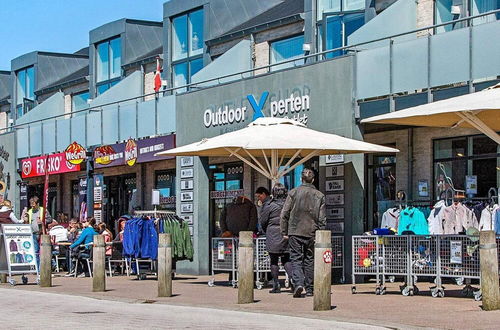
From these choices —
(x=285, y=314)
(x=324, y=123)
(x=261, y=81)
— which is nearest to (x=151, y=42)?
(x=261, y=81)

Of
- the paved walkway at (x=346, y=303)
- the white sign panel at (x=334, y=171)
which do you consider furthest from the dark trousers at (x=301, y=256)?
the white sign panel at (x=334, y=171)

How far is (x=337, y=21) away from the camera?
88.0ft

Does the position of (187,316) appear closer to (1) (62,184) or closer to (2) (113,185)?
(2) (113,185)

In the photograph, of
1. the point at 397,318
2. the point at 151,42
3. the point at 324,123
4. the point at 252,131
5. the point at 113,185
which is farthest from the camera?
the point at 151,42

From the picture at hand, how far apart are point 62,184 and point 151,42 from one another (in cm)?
605

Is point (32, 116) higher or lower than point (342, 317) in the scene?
higher

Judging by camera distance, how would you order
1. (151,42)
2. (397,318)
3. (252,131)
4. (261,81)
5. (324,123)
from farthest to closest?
(151,42) → (261,81) → (324,123) → (252,131) → (397,318)

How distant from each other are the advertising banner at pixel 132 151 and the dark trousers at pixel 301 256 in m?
11.6

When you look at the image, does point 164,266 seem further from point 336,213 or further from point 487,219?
point 487,219

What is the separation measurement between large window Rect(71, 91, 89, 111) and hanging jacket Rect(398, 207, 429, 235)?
21628 mm

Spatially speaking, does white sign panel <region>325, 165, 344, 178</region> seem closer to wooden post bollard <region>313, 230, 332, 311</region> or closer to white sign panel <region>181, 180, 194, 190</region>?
white sign panel <region>181, 180, 194, 190</region>

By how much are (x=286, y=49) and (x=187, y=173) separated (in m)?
5.26

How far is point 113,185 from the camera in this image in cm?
3450

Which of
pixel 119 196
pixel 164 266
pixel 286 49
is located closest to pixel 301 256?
pixel 164 266
